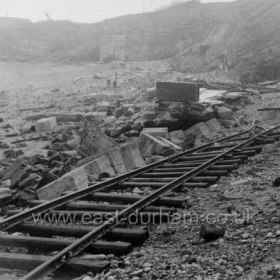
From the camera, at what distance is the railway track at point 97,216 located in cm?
443

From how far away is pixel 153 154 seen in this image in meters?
10.9

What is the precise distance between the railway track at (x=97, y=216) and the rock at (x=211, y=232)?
0.65 meters

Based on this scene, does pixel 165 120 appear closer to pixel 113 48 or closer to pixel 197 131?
pixel 197 131

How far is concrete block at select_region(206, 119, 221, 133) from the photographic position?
13633 millimetres

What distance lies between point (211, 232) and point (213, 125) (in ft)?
29.7

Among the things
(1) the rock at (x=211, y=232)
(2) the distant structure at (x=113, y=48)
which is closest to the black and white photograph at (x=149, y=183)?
(1) the rock at (x=211, y=232)

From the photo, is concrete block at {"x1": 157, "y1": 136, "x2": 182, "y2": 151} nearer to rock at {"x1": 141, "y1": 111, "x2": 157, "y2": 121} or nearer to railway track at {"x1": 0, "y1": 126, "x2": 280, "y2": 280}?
railway track at {"x1": 0, "y1": 126, "x2": 280, "y2": 280}

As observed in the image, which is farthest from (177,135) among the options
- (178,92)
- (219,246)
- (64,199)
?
(219,246)

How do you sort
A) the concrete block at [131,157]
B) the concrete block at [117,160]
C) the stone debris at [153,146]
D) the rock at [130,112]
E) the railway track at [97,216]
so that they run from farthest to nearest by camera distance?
the rock at [130,112] < the stone debris at [153,146] < the concrete block at [131,157] < the concrete block at [117,160] < the railway track at [97,216]

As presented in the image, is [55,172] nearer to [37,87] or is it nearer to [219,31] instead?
[37,87]

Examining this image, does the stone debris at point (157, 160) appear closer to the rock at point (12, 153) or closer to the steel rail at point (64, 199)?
the rock at point (12, 153)

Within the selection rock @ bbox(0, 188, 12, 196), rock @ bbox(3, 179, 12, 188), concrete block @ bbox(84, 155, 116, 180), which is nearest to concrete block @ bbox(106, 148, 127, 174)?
concrete block @ bbox(84, 155, 116, 180)

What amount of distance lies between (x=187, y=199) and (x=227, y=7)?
4268cm

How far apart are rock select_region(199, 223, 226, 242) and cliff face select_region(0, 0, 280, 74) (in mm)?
24859
